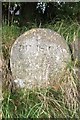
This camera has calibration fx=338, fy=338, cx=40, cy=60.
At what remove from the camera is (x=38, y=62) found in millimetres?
2918

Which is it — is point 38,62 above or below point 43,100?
above

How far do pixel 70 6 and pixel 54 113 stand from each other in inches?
67.7

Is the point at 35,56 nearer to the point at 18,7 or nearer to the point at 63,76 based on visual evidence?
the point at 63,76

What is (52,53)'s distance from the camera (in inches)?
115

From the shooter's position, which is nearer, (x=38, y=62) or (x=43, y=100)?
(x=43, y=100)

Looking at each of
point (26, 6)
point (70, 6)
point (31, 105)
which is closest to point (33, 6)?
point (26, 6)

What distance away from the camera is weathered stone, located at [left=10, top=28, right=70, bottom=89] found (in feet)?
9.56

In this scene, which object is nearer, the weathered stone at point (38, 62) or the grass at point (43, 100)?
the grass at point (43, 100)

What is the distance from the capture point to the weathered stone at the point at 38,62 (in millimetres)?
2914

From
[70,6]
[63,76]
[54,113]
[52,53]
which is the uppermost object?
[70,6]

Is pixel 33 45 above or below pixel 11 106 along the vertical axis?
above

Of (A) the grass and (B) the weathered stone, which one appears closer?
(A) the grass

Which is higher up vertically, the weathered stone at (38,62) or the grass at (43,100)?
the weathered stone at (38,62)

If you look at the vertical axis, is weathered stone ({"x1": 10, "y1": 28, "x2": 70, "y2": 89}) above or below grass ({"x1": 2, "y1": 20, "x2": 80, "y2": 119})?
above
